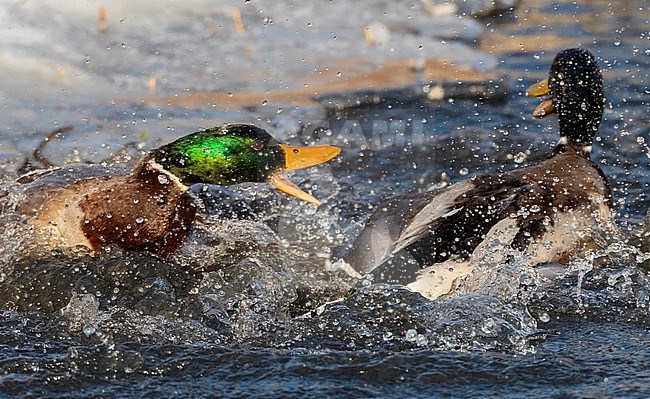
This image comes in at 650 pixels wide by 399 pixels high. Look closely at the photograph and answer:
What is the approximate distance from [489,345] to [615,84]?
158 inches

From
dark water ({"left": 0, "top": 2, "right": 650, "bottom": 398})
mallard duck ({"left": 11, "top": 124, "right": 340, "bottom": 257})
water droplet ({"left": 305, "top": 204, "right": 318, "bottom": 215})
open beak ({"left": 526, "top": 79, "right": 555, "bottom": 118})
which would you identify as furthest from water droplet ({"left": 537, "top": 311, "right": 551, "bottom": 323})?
open beak ({"left": 526, "top": 79, "right": 555, "bottom": 118})

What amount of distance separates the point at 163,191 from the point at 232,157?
0.96ft

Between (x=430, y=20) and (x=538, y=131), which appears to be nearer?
(x=538, y=131)

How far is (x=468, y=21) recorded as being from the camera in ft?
25.9

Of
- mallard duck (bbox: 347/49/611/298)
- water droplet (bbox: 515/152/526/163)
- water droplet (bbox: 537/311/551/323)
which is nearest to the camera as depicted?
water droplet (bbox: 537/311/551/323)

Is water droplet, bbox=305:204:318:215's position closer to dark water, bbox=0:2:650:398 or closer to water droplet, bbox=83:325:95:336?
dark water, bbox=0:2:650:398

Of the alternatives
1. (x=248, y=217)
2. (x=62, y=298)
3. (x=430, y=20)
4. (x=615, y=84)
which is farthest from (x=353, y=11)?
(x=62, y=298)

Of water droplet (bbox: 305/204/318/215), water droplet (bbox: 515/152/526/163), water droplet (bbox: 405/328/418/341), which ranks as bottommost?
water droplet (bbox: 405/328/418/341)

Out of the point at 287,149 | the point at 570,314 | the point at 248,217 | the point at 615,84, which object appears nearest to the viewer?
the point at 570,314

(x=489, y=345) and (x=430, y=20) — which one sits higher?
(x=430, y=20)

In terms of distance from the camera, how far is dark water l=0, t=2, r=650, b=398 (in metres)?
3.01

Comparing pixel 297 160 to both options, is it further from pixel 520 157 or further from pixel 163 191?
pixel 520 157

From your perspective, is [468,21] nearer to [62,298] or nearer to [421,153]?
[421,153]

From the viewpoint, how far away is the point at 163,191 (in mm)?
4008
